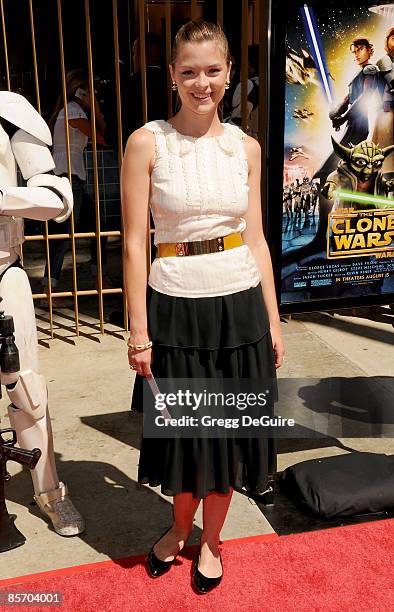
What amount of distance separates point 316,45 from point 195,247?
4.12 feet

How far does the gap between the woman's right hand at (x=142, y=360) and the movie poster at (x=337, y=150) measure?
110cm

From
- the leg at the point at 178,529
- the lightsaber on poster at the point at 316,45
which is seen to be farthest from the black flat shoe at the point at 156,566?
the lightsaber on poster at the point at 316,45

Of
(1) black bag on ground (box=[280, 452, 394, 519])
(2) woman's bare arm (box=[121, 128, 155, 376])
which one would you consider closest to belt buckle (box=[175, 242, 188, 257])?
(2) woman's bare arm (box=[121, 128, 155, 376])

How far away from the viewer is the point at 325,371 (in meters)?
4.52

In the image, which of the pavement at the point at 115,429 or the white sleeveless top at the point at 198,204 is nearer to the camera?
the white sleeveless top at the point at 198,204

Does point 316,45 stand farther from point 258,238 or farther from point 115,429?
point 115,429

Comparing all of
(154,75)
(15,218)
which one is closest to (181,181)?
(15,218)

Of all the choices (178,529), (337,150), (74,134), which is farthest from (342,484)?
(74,134)

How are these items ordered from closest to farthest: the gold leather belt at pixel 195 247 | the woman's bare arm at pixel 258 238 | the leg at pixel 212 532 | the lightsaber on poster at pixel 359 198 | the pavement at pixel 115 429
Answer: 1. the gold leather belt at pixel 195 247
2. the woman's bare arm at pixel 258 238
3. the leg at pixel 212 532
4. the pavement at pixel 115 429
5. the lightsaber on poster at pixel 359 198

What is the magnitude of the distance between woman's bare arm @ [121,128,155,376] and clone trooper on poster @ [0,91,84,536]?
15.2 inches

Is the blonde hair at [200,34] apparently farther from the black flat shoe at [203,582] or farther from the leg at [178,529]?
the black flat shoe at [203,582]

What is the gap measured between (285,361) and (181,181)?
8.74ft

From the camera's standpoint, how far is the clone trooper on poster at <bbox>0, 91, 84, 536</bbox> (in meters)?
2.49

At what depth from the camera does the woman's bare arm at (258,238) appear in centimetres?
242
